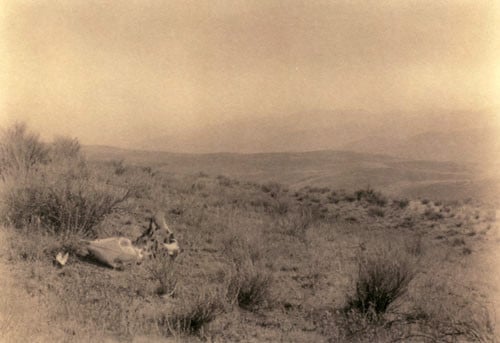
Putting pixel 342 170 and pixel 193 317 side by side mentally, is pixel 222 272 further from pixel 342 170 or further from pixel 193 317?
pixel 342 170

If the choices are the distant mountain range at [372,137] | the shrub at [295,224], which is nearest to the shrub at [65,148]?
the shrub at [295,224]

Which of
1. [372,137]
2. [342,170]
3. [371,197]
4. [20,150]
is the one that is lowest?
[371,197]

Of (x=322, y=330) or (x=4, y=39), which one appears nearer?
(x=322, y=330)

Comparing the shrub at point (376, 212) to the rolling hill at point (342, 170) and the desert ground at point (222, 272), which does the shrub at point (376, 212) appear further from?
the rolling hill at point (342, 170)

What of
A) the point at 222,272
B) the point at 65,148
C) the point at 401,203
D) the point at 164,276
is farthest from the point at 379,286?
the point at 401,203

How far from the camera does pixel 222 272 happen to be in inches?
297

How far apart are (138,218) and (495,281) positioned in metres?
6.69

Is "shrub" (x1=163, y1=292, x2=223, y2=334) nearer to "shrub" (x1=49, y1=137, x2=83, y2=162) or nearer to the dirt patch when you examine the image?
the dirt patch

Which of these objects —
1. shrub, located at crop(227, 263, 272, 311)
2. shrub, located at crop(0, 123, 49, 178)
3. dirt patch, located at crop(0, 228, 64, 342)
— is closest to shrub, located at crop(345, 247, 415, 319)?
shrub, located at crop(227, 263, 272, 311)

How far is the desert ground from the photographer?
5395 millimetres

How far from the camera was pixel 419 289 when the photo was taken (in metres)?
7.70

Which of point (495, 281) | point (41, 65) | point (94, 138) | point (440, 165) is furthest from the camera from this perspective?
point (440, 165)

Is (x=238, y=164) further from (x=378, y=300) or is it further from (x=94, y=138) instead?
(x=378, y=300)

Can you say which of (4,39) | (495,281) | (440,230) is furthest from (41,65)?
(440,230)
